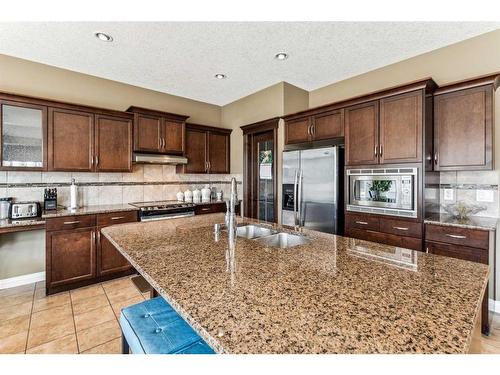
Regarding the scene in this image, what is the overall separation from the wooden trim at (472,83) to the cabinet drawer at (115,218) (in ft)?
12.2

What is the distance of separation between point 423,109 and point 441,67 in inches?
32.2

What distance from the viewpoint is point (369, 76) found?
3.45 meters

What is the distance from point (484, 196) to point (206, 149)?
12.3 ft

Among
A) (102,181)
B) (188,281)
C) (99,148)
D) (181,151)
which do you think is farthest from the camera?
(181,151)

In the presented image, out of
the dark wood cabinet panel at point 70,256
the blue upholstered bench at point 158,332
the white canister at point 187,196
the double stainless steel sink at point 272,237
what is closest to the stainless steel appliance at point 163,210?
the white canister at point 187,196

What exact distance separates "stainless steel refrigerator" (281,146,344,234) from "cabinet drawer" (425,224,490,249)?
3.02 feet

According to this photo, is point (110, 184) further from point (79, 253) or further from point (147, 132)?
point (79, 253)

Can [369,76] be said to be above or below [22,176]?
above

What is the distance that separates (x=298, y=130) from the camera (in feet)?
11.8

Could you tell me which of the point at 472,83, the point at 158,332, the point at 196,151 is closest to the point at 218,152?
the point at 196,151

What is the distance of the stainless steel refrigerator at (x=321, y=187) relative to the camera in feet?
10.0

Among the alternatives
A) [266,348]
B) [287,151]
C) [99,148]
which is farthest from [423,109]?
[99,148]
